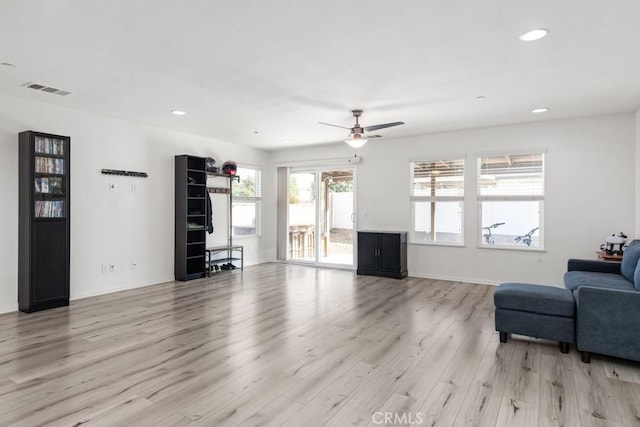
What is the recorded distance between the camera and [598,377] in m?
2.82

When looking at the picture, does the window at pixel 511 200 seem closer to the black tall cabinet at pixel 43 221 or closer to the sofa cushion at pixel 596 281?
the sofa cushion at pixel 596 281

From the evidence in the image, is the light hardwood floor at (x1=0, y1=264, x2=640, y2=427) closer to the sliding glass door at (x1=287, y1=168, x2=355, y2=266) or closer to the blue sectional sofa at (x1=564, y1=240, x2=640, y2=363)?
the blue sectional sofa at (x1=564, y1=240, x2=640, y2=363)

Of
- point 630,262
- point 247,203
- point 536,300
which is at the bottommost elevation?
point 536,300

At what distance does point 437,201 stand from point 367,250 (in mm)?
1562

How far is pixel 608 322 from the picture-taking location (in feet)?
9.82

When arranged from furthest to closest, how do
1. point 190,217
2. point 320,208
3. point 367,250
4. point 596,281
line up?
point 320,208
point 367,250
point 190,217
point 596,281

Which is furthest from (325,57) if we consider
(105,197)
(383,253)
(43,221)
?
(383,253)

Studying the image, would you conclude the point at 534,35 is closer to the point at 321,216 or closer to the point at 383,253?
the point at 383,253

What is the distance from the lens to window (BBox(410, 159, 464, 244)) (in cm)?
653

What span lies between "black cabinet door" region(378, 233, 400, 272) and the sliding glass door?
997 millimetres

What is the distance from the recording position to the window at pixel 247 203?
310 inches

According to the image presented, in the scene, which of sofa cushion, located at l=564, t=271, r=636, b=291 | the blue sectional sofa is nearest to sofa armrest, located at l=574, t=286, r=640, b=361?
the blue sectional sofa

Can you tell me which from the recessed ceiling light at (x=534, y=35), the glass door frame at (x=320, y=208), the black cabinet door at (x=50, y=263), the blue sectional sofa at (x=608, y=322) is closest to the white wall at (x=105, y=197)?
the black cabinet door at (x=50, y=263)

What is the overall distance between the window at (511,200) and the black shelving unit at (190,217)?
4.93m
